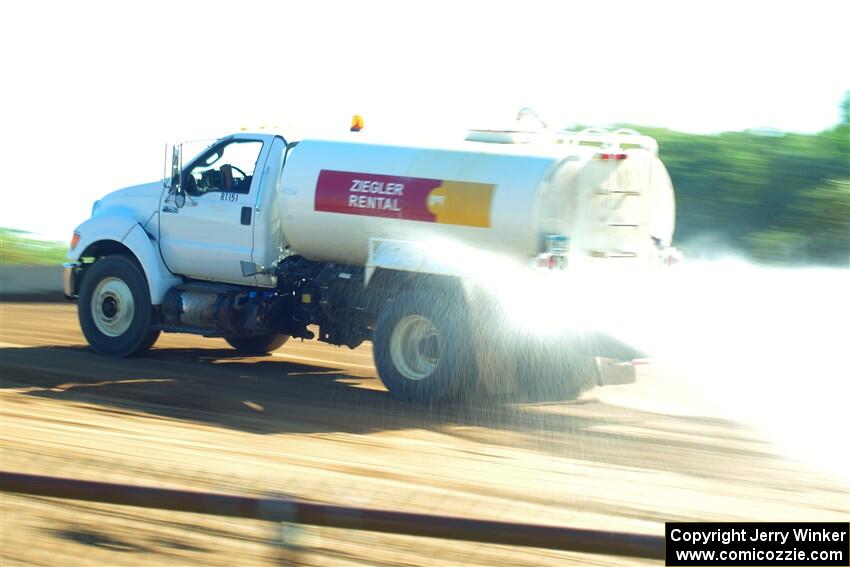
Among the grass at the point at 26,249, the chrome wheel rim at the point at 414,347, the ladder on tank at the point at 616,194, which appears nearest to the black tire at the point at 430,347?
the chrome wheel rim at the point at 414,347

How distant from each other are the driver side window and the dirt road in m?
1.99

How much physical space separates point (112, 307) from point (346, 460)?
17.8 feet

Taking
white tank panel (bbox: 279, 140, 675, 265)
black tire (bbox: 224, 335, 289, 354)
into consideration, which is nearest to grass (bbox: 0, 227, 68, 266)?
black tire (bbox: 224, 335, 289, 354)

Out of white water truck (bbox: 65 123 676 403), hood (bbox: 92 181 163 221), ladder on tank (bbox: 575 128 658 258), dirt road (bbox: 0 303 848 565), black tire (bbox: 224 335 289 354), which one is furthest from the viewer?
black tire (bbox: 224 335 289 354)

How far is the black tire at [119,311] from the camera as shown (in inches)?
478

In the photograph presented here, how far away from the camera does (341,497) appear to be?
689 cm

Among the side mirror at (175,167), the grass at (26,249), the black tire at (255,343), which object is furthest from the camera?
the grass at (26,249)

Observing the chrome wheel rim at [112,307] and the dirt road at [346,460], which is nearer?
the dirt road at [346,460]

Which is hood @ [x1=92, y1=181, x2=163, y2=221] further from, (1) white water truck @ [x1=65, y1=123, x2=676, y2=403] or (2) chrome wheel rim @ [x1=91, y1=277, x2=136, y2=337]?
(2) chrome wheel rim @ [x1=91, y1=277, x2=136, y2=337]

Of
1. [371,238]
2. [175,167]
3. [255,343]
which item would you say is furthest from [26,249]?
[371,238]

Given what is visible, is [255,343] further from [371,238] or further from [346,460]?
[346,460]

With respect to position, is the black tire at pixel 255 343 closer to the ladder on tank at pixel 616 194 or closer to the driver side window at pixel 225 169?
the driver side window at pixel 225 169

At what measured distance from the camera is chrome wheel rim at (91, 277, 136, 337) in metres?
12.3

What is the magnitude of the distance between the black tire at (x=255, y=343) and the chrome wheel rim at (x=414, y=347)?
3277mm
